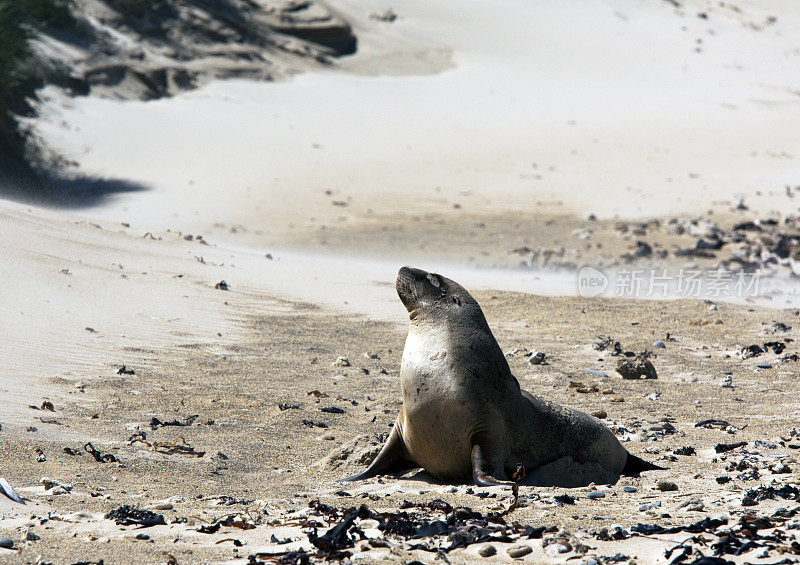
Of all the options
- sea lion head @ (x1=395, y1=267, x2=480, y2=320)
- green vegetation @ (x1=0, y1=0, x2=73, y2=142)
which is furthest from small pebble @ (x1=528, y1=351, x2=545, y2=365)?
green vegetation @ (x1=0, y1=0, x2=73, y2=142)

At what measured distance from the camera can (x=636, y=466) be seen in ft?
20.2

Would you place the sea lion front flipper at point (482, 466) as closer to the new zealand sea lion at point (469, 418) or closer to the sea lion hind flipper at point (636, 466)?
the new zealand sea lion at point (469, 418)

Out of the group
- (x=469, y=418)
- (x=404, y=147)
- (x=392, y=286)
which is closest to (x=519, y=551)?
(x=469, y=418)

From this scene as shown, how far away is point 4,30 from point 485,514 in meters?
19.0

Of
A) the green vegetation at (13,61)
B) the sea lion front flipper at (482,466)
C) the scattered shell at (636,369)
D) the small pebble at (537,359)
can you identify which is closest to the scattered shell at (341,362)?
the small pebble at (537,359)

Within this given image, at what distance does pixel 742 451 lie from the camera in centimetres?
634

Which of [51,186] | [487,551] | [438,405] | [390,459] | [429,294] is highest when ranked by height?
[51,186]

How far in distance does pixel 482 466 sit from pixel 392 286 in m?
8.42

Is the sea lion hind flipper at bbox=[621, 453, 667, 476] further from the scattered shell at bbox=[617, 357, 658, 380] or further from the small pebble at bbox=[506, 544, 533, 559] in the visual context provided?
the scattered shell at bbox=[617, 357, 658, 380]

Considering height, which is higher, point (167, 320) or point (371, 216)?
point (371, 216)

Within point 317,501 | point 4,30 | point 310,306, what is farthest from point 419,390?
point 4,30

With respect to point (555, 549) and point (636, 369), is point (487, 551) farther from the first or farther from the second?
point (636, 369)

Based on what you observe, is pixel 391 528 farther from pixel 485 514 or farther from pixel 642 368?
pixel 642 368

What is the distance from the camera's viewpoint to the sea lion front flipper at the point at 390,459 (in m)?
5.75
